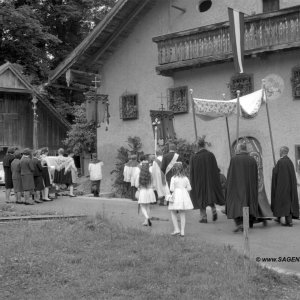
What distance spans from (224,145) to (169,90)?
311 centimetres

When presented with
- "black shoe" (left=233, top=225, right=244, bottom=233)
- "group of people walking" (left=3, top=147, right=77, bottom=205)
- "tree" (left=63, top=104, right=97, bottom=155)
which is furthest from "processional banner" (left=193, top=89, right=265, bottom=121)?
"tree" (left=63, top=104, right=97, bottom=155)

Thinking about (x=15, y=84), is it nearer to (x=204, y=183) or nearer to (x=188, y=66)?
(x=188, y=66)

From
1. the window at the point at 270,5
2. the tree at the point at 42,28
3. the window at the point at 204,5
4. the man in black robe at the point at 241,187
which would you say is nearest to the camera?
the man in black robe at the point at 241,187

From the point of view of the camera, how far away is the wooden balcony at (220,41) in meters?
16.7

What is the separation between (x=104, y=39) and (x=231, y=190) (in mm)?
12131

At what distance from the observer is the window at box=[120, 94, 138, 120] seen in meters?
21.8

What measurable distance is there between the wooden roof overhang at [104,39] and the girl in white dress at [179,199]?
440 inches

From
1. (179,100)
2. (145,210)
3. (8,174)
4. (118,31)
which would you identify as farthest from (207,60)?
(145,210)

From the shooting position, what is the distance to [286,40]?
659 inches

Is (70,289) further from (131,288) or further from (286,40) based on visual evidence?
(286,40)

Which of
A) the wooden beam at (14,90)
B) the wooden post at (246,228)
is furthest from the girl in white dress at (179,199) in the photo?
the wooden beam at (14,90)

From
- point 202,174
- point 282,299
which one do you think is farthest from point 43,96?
point 282,299

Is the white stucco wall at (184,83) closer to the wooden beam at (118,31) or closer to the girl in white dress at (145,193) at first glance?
the wooden beam at (118,31)

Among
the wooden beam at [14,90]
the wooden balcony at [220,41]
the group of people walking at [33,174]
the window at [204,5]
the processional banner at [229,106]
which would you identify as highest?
the wooden beam at [14,90]
